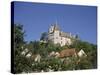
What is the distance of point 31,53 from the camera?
A: 7.95 ft

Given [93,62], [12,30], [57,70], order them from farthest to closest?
[93,62], [57,70], [12,30]

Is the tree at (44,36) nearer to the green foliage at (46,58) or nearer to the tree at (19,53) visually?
the green foliage at (46,58)

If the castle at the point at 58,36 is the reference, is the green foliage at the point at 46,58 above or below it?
below

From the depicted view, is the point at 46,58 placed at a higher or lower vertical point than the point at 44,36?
lower

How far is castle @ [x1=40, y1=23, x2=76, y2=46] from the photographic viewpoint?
8.21 ft

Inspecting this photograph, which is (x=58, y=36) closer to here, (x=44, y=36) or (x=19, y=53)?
(x=44, y=36)

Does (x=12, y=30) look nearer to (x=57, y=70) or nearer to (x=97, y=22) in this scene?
(x=57, y=70)

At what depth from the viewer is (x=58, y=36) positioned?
254 cm

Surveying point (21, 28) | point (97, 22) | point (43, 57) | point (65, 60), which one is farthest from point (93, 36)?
point (21, 28)

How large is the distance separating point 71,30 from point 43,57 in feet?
1.42

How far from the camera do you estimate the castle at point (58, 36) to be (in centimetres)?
250

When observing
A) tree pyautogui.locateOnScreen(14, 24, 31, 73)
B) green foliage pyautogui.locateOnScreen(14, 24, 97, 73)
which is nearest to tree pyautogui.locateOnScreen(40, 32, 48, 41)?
green foliage pyautogui.locateOnScreen(14, 24, 97, 73)

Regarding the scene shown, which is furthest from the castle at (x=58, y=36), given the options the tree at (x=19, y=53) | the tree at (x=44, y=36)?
the tree at (x=19, y=53)

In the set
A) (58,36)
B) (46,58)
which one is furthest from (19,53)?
(58,36)
